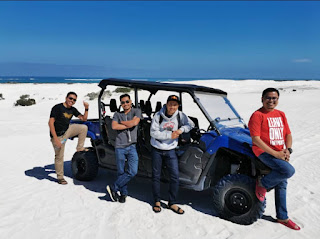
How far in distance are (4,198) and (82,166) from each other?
4.91ft

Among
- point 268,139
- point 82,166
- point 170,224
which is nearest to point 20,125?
point 82,166

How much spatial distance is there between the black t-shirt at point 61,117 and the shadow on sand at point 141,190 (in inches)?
43.6

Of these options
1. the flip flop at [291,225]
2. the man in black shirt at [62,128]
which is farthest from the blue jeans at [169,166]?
the man in black shirt at [62,128]

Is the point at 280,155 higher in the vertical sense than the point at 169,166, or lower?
higher

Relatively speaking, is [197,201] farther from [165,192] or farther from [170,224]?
[170,224]

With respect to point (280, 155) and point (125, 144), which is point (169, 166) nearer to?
point (125, 144)

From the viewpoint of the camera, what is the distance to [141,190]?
5766mm

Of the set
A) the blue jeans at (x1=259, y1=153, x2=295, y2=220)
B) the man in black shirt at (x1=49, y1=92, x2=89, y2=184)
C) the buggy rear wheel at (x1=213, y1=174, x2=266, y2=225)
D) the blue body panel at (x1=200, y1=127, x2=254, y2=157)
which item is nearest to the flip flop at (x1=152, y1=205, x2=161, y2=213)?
the buggy rear wheel at (x1=213, y1=174, x2=266, y2=225)

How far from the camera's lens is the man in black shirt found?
5664 millimetres

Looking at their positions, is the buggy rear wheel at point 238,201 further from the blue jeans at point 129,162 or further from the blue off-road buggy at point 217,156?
the blue jeans at point 129,162

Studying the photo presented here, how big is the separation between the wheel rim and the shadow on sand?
0.40 m

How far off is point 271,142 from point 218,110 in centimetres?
117

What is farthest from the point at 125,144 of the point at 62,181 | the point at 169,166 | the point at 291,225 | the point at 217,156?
the point at 291,225

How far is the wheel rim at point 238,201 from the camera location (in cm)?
430
